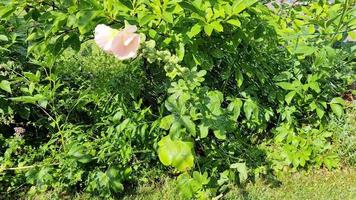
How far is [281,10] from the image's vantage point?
149 inches

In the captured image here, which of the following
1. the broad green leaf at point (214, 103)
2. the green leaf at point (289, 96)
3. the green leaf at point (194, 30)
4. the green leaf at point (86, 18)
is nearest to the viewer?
the green leaf at point (86, 18)

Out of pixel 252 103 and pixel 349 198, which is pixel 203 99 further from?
pixel 349 198

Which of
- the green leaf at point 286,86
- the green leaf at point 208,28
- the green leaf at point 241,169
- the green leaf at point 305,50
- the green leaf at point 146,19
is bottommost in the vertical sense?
the green leaf at point 241,169

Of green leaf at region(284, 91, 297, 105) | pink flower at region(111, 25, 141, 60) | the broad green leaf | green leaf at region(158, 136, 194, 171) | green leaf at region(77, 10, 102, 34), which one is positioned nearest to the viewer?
pink flower at region(111, 25, 141, 60)

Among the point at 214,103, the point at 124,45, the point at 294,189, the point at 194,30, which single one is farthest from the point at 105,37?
the point at 294,189

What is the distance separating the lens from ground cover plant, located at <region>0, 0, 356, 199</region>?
2697 mm

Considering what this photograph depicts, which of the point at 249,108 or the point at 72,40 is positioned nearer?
the point at 72,40

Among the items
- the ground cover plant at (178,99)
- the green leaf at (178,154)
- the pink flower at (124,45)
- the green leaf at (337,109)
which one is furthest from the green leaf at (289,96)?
the pink flower at (124,45)

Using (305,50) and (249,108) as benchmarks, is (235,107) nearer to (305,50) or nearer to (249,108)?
(249,108)

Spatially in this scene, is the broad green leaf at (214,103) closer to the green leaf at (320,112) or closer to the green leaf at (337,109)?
the green leaf at (320,112)

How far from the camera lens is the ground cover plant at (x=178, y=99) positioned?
270cm

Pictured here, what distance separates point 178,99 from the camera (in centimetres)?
258

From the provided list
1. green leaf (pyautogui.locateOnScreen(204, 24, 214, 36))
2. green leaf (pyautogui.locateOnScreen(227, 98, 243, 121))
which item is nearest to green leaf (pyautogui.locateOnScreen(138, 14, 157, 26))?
green leaf (pyautogui.locateOnScreen(204, 24, 214, 36))

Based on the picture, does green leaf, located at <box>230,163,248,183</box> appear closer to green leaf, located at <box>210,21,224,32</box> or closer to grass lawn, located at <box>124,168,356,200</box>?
grass lawn, located at <box>124,168,356,200</box>
